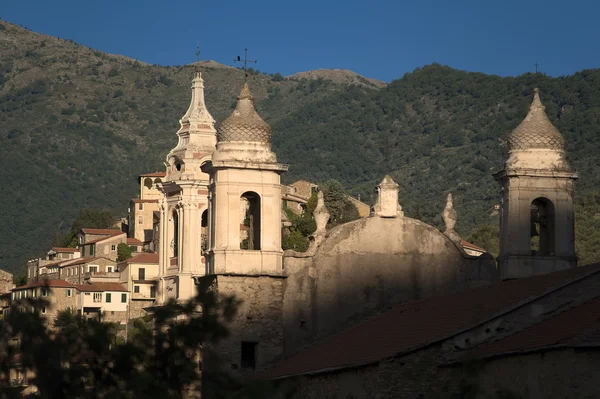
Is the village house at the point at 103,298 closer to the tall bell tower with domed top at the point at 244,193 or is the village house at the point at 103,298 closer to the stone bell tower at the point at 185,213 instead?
the stone bell tower at the point at 185,213

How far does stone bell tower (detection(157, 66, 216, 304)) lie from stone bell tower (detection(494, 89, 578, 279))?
17375 mm

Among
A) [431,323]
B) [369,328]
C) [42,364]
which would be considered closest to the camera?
[42,364]

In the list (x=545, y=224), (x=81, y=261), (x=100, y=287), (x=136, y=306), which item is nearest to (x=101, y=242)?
(x=81, y=261)

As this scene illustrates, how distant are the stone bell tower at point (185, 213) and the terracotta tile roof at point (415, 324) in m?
17.6

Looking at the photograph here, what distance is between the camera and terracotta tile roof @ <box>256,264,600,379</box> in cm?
2967

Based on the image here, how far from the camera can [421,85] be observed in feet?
634

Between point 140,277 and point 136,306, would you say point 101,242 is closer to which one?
point 140,277

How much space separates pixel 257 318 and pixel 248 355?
A: 0.85 metres

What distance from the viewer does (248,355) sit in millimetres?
36781

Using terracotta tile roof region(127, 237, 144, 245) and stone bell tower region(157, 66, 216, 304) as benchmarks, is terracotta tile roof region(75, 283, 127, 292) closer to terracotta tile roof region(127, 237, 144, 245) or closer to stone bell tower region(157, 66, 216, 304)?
terracotta tile roof region(127, 237, 144, 245)

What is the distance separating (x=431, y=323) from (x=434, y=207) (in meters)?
88.5

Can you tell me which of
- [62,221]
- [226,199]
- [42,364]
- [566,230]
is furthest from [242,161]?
[62,221]

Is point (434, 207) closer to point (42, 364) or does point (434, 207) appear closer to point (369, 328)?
point (369, 328)

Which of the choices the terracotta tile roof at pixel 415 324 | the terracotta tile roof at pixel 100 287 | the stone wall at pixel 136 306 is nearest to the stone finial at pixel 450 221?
the terracotta tile roof at pixel 415 324
